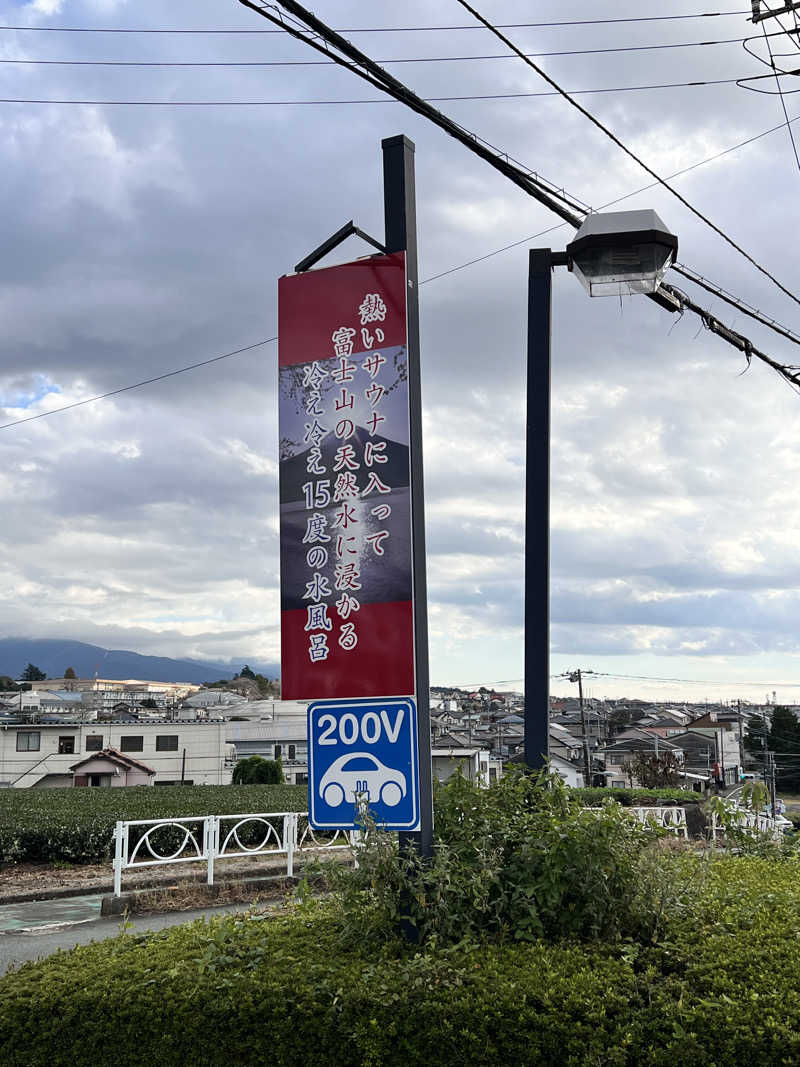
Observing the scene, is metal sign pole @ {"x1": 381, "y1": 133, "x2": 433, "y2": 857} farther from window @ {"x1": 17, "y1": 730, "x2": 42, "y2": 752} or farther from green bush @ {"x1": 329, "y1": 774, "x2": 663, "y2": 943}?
window @ {"x1": 17, "y1": 730, "x2": 42, "y2": 752}

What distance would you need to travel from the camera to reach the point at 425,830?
438 cm

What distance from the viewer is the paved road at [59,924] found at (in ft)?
25.0

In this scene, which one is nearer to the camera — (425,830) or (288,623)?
(425,830)

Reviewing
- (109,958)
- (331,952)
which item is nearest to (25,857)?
(109,958)

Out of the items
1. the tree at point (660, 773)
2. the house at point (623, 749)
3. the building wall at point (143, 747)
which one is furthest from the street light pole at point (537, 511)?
the house at point (623, 749)

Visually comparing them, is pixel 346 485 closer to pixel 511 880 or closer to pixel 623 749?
pixel 511 880

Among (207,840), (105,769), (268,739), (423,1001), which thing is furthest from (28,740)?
(423,1001)

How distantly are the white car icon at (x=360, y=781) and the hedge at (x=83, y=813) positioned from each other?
29.2 feet

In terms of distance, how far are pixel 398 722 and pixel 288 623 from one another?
794 mm

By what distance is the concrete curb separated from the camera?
8945 millimetres

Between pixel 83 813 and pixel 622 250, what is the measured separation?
1187 centimetres

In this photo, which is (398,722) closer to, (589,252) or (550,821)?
(550,821)

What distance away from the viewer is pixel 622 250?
5332 millimetres

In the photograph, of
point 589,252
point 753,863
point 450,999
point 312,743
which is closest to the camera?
point 450,999
